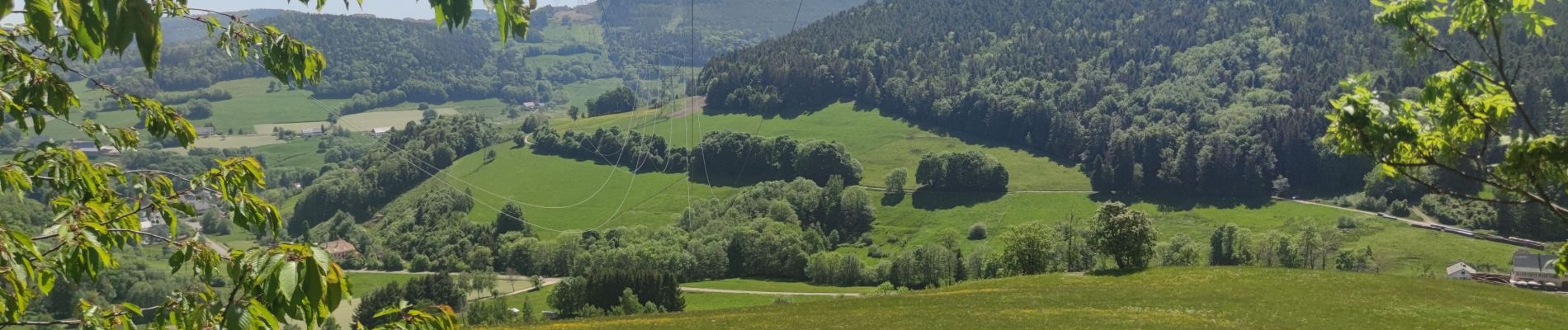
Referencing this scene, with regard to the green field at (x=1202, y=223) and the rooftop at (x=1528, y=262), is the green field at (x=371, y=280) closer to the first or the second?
the green field at (x=1202, y=223)

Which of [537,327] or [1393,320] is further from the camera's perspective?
[537,327]

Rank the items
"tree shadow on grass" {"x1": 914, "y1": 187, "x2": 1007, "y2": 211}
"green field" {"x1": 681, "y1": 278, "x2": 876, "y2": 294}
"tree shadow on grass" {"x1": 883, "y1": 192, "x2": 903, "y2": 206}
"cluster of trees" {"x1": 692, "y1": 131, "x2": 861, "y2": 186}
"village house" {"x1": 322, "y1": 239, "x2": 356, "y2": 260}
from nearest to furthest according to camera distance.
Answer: "green field" {"x1": 681, "y1": 278, "x2": 876, "y2": 294} < "village house" {"x1": 322, "y1": 239, "x2": 356, "y2": 260} < "tree shadow on grass" {"x1": 914, "y1": 187, "x2": 1007, "y2": 211} < "tree shadow on grass" {"x1": 883, "y1": 192, "x2": 903, "y2": 206} < "cluster of trees" {"x1": 692, "y1": 131, "x2": 861, "y2": 186}

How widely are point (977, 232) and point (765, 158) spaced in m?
55.1

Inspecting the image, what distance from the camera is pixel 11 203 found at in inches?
4823

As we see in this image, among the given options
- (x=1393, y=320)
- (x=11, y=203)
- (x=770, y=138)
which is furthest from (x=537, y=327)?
(x=770, y=138)

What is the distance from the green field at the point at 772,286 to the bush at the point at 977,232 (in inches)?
1230

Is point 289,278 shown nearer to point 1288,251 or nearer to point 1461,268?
point 1288,251

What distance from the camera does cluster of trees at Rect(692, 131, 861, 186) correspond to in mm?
184375

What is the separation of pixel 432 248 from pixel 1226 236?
4555 inches

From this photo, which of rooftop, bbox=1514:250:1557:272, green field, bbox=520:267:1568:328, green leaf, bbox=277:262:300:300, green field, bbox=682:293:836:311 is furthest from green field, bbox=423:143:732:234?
green leaf, bbox=277:262:300:300

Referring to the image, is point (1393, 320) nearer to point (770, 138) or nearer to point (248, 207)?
point (248, 207)

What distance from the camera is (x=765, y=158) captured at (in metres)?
190

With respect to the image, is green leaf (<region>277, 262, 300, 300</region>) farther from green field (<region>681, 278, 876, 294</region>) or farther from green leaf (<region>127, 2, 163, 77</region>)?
green field (<region>681, 278, 876, 294</region>)

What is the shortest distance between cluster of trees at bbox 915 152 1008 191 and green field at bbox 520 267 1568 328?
10795 cm
